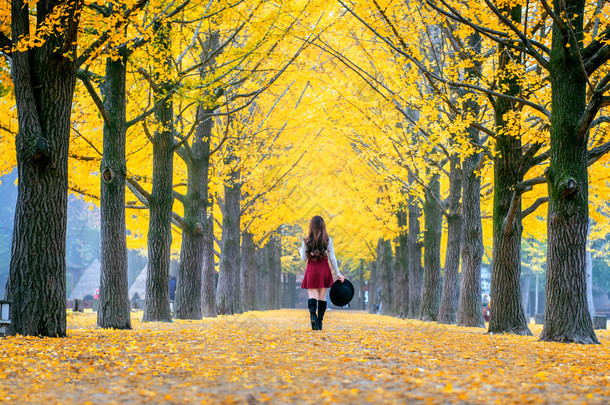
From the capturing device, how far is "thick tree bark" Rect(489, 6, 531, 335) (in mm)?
10977

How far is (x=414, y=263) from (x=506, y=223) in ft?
36.1

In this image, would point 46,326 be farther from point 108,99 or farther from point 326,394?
point 326,394

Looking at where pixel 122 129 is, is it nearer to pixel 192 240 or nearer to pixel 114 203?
pixel 114 203

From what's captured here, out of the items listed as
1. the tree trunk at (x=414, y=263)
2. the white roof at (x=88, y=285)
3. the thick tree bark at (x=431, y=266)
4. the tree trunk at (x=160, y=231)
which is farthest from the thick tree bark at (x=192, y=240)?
the white roof at (x=88, y=285)

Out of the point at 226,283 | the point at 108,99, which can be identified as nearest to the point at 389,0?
the point at 108,99

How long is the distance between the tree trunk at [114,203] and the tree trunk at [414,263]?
12.7 m

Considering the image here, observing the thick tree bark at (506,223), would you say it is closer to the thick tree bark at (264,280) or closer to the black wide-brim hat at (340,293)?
the black wide-brim hat at (340,293)

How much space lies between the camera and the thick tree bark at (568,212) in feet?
29.1

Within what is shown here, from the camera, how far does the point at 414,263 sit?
21766 mm

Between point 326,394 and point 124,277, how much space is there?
7.52 m

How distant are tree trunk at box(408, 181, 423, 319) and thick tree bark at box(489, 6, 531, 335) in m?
10.0

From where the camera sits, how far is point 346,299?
10.2 m

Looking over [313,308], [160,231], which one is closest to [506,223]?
[313,308]

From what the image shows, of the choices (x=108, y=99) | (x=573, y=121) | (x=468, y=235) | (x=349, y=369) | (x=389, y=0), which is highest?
(x=389, y=0)
